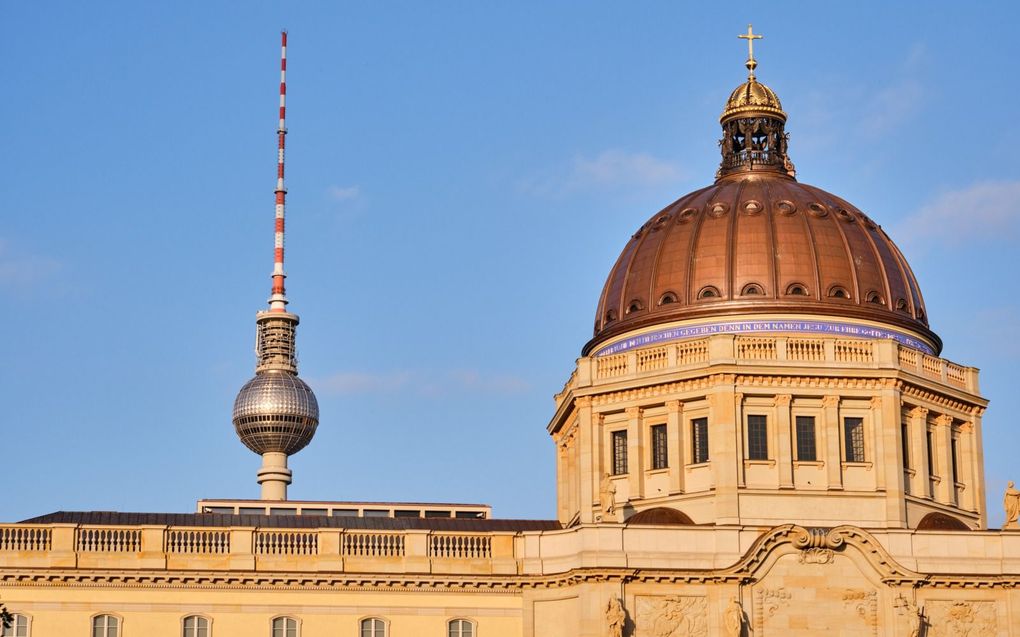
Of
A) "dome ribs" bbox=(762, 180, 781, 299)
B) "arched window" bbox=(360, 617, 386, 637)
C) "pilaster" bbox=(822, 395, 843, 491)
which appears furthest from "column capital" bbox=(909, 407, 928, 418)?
"arched window" bbox=(360, 617, 386, 637)

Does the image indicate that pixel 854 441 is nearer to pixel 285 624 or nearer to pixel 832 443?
pixel 832 443

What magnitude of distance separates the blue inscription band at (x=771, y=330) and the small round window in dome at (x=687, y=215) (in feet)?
18.8

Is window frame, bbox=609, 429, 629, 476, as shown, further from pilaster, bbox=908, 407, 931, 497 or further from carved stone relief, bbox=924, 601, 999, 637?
carved stone relief, bbox=924, 601, 999, 637

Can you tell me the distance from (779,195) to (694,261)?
523cm

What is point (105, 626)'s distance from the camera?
75.1 meters

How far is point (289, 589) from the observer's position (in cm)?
7631

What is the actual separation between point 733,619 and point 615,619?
4238mm

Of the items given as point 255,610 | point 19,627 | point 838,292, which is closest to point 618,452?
point 838,292

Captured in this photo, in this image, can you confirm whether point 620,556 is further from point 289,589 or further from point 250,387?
point 250,387

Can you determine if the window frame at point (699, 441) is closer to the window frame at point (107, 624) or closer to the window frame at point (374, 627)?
the window frame at point (374, 627)

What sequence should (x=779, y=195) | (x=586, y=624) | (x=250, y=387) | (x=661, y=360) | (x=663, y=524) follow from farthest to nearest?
(x=250, y=387)
(x=779, y=195)
(x=661, y=360)
(x=663, y=524)
(x=586, y=624)

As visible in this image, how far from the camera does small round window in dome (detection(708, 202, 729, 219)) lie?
298 feet

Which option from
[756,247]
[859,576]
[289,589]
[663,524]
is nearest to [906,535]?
[859,576]

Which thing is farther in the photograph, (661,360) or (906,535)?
(661,360)
